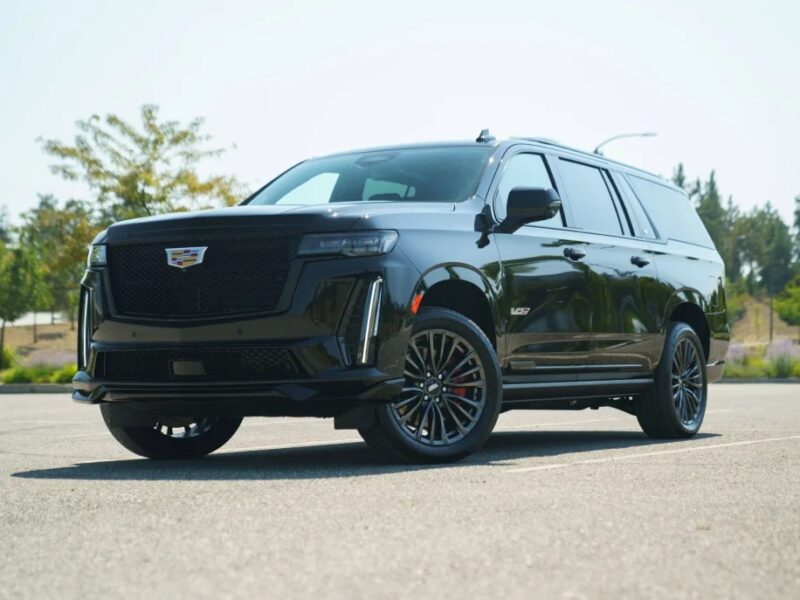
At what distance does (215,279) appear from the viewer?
7.00 meters

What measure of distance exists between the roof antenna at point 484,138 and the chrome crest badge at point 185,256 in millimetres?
2417

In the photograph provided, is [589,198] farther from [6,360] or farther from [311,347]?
[6,360]

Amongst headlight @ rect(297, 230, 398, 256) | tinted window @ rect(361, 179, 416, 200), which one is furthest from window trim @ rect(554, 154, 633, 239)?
headlight @ rect(297, 230, 398, 256)

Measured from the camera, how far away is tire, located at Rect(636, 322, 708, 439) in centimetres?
975

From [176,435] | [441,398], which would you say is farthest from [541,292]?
[176,435]

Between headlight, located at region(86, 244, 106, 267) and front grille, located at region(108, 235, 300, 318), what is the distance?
309 mm

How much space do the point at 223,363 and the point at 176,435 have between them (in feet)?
5.10

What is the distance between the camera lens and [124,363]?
7234 millimetres

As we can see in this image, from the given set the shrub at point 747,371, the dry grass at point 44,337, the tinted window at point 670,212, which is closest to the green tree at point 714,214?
the dry grass at point 44,337

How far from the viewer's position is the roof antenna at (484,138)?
863 centimetres

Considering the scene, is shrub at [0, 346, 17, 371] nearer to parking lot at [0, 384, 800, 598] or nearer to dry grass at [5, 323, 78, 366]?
parking lot at [0, 384, 800, 598]

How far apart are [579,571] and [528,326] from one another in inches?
163

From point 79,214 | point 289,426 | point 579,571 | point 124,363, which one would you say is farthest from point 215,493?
point 79,214

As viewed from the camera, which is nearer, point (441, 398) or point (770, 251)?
point (441, 398)
